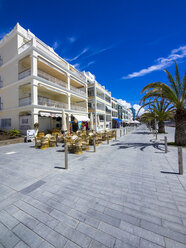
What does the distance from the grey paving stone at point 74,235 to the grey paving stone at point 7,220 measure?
3.00 feet

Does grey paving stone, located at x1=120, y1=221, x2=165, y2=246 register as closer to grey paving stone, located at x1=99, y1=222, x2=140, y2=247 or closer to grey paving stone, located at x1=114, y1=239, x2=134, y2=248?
grey paving stone, located at x1=99, y1=222, x2=140, y2=247

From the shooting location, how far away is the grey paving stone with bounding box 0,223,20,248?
1.70 m

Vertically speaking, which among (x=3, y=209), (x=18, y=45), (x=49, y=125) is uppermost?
(x=18, y=45)

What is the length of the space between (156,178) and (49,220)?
362 cm

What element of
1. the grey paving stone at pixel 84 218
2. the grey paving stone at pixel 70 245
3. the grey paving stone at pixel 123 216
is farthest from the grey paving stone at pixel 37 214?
the grey paving stone at pixel 123 216

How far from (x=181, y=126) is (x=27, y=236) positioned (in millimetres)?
10850

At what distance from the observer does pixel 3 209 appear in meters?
2.46

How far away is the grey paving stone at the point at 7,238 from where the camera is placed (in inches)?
67.1

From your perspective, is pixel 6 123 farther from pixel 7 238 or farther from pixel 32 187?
pixel 7 238

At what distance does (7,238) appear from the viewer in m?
1.80

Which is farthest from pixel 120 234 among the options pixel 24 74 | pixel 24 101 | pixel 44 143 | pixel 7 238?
pixel 24 74

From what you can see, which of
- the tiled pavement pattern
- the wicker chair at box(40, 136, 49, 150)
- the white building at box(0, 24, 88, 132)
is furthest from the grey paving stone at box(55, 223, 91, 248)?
the white building at box(0, 24, 88, 132)

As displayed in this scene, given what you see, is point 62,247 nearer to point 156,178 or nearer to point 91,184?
point 91,184

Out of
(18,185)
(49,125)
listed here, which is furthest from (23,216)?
(49,125)
